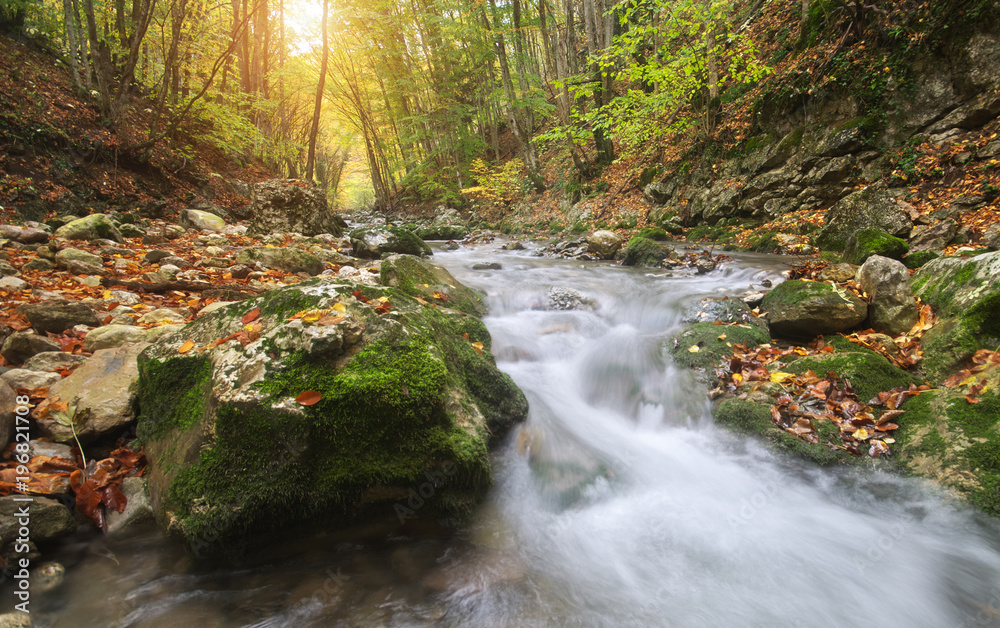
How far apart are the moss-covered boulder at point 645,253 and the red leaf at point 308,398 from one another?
7840 mm

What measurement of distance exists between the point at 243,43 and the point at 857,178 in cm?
2140

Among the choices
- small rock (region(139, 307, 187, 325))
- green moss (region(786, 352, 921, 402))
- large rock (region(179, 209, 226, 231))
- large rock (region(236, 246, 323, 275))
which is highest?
large rock (region(179, 209, 226, 231))

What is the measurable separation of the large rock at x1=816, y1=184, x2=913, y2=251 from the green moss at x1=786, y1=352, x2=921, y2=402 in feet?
13.7

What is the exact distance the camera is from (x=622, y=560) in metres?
2.56

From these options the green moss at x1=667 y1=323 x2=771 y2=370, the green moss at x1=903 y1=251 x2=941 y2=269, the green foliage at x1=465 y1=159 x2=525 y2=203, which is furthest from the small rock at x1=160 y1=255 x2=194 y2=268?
the green foliage at x1=465 y1=159 x2=525 y2=203

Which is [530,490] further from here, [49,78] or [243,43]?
[243,43]

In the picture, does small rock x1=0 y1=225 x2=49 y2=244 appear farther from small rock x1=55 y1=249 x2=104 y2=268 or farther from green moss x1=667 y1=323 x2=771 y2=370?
green moss x1=667 y1=323 x2=771 y2=370

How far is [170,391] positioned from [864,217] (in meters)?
9.34

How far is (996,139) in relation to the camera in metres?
6.12

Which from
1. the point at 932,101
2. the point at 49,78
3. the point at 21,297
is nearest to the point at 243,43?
the point at 49,78

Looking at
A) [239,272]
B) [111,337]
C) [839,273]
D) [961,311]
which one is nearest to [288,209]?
[239,272]

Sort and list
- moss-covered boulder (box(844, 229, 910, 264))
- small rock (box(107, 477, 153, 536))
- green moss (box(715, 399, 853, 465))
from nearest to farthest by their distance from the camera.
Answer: small rock (box(107, 477, 153, 536)) → green moss (box(715, 399, 853, 465)) → moss-covered boulder (box(844, 229, 910, 264))

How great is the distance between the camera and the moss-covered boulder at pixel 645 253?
8523mm

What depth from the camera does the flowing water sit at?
205 centimetres
